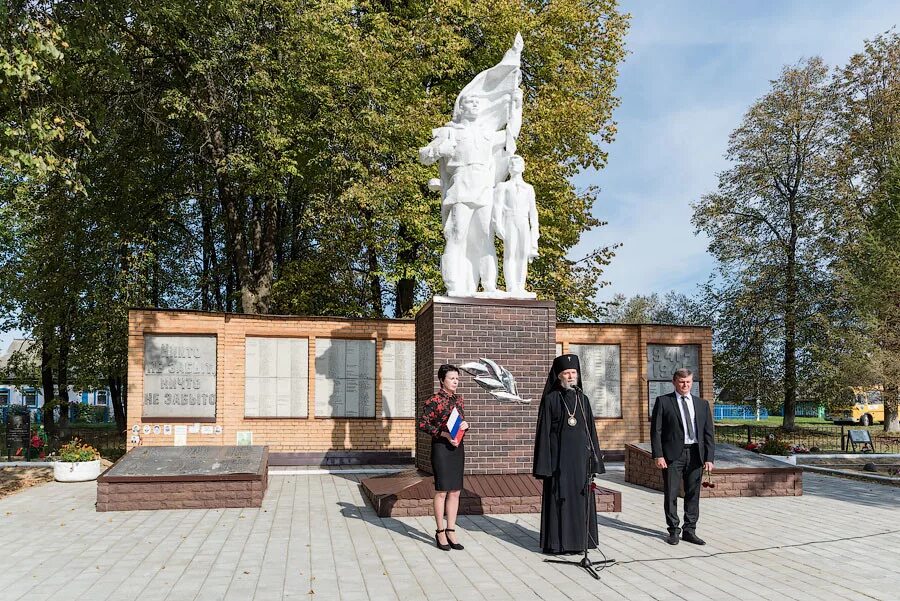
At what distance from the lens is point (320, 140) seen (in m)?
19.1

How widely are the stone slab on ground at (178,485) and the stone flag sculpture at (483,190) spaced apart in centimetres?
371

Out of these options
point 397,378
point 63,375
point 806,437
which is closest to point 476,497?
point 397,378

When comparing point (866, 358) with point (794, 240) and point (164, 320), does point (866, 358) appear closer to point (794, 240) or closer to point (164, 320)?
point (794, 240)

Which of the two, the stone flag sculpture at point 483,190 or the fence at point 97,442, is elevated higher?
the stone flag sculpture at point 483,190

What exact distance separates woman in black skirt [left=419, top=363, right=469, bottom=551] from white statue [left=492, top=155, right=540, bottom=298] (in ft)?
12.0

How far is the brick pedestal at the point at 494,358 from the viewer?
9.86 m

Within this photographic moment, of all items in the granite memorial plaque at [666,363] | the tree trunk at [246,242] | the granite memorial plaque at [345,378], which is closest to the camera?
the granite memorial plaque at [345,378]

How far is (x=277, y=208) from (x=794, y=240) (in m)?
18.0

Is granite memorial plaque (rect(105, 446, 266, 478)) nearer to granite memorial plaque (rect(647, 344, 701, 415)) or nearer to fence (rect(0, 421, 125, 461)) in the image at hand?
fence (rect(0, 421, 125, 461))

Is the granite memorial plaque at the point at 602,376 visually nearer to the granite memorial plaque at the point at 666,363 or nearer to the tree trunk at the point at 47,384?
Answer: the granite memorial plaque at the point at 666,363

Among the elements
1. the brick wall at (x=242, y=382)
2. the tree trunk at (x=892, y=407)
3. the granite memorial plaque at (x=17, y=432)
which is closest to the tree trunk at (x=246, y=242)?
the brick wall at (x=242, y=382)

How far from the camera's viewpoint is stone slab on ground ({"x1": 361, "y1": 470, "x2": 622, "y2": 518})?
893 centimetres

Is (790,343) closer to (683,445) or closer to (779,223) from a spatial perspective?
(779,223)

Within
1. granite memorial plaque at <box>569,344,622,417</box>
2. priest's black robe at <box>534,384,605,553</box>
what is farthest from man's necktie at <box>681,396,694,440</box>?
granite memorial plaque at <box>569,344,622,417</box>
